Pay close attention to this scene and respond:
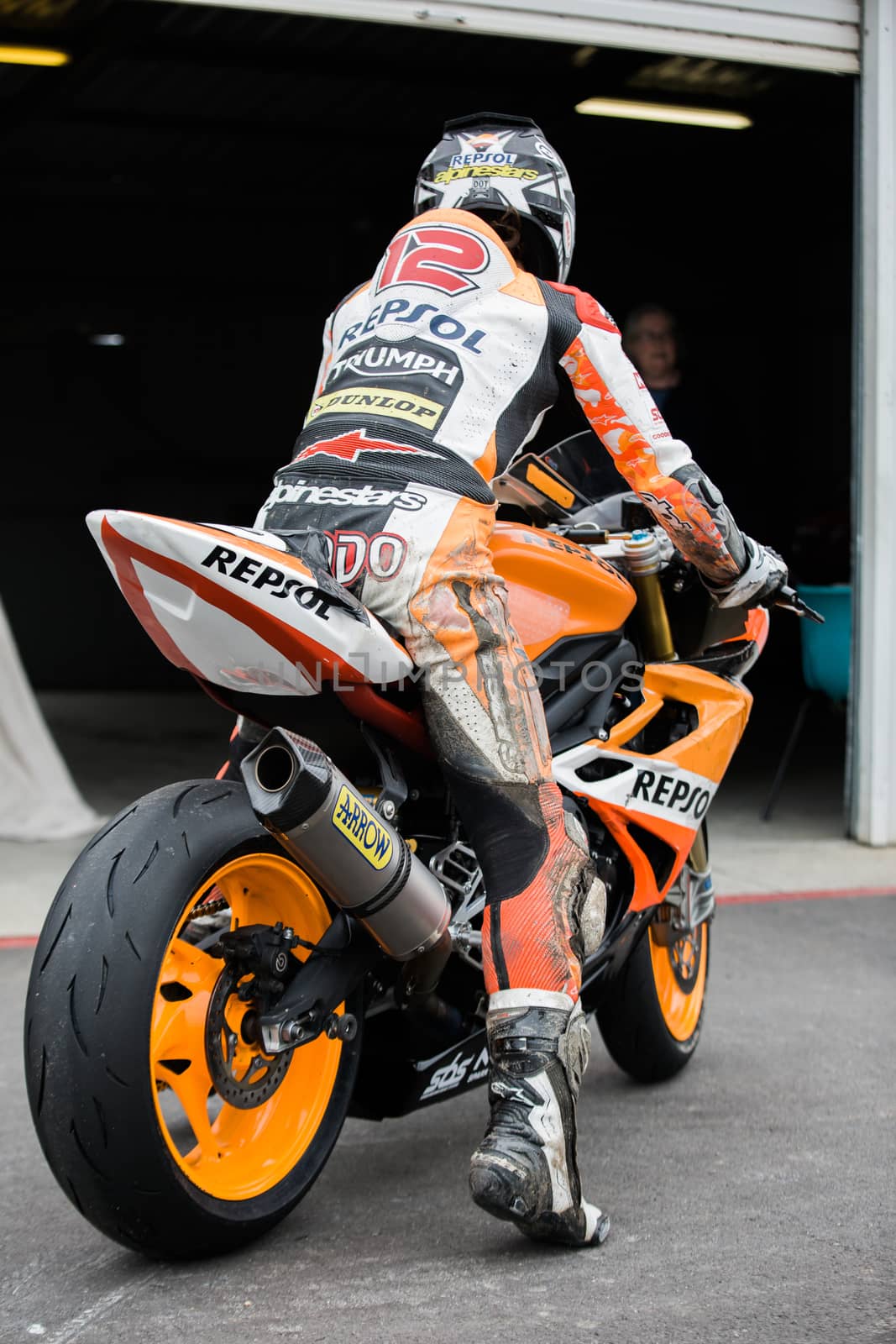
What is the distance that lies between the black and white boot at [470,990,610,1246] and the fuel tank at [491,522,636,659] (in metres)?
0.77

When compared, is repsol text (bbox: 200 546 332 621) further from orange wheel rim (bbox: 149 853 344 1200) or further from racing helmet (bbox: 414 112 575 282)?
racing helmet (bbox: 414 112 575 282)

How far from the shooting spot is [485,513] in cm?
283

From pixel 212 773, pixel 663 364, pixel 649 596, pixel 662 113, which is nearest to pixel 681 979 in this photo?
pixel 649 596

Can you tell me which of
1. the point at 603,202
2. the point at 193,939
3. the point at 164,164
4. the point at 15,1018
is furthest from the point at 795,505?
the point at 193,939

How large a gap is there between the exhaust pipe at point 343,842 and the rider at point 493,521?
0.61 ft

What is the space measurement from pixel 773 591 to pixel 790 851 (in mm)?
3950

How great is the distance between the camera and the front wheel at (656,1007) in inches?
143

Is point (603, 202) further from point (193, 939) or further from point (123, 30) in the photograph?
point (193, 939)

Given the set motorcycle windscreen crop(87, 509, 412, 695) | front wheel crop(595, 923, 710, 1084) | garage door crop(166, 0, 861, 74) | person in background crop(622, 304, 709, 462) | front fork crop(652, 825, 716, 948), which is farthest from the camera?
person in background crop(622, 304, 709, 462)

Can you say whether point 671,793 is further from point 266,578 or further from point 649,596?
point 266,578

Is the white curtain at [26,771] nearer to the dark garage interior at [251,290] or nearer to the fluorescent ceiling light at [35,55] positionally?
the fluorescent ceiling light at [35,55]

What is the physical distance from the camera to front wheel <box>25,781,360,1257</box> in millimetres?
2412

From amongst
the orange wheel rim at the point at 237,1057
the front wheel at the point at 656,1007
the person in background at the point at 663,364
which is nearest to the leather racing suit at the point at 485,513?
the orange wheel rim at the point at 237,1057

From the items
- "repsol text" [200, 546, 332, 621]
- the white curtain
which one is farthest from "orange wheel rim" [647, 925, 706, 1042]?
the white curtain
